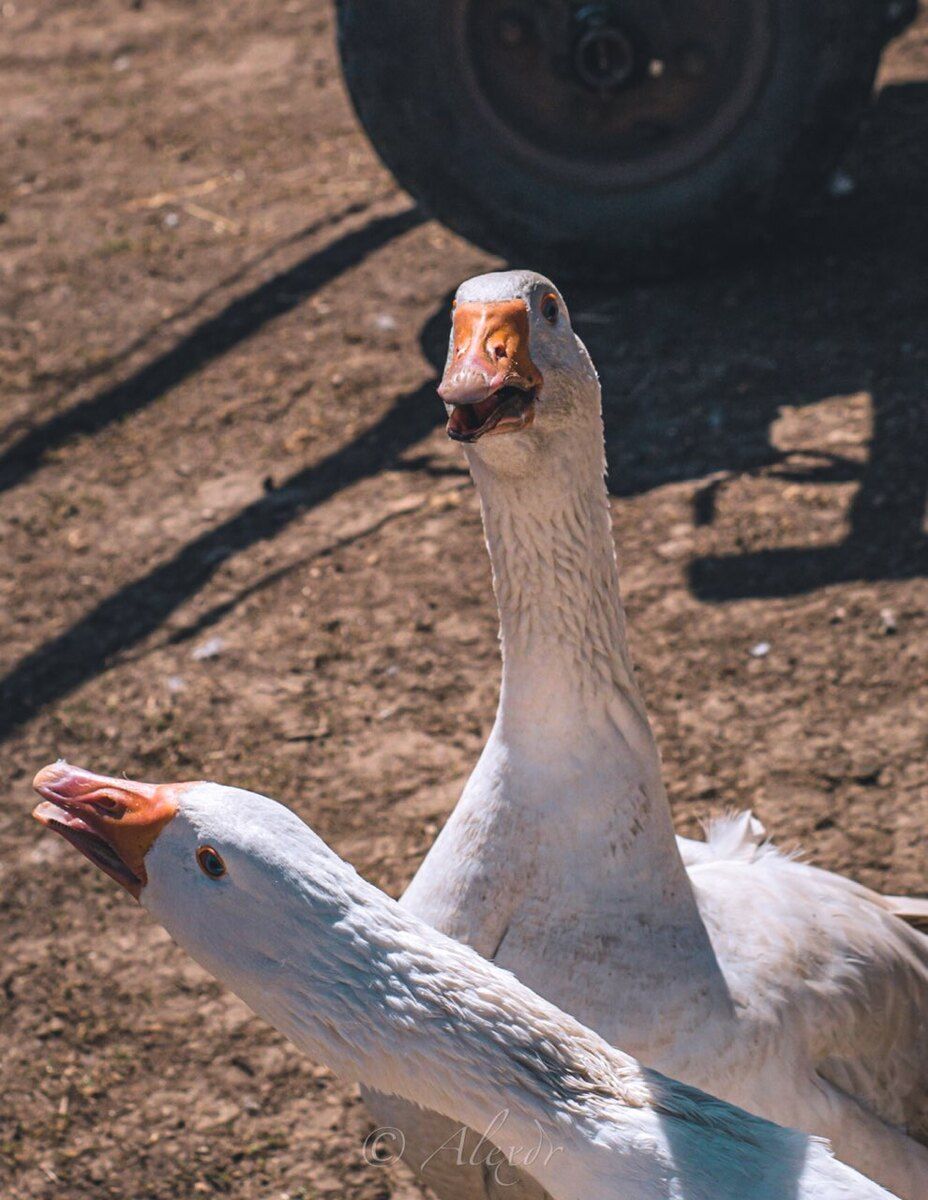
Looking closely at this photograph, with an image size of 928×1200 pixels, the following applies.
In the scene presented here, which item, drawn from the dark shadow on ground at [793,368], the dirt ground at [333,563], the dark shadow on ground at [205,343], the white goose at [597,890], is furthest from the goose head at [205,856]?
the dark shadow on ground at [205,343]

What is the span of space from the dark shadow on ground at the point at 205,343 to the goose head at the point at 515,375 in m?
3.68

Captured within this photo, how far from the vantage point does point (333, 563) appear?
509 centimetres

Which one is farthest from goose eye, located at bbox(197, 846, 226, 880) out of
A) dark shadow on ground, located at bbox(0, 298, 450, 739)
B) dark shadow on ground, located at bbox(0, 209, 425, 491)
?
dark shadow on ground, located at bbox(0, 209, 425, 491)

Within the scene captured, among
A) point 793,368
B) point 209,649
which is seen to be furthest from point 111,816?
point 793,368

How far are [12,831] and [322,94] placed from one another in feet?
17.9

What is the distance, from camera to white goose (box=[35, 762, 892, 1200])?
2.02 metres

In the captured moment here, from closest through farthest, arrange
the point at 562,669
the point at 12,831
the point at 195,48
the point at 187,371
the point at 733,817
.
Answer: the point at 562,669 → the point at 733,817 → the point at 12,831 → the point at 187,371 → the point at 195,48

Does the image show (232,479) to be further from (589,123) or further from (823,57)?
(823,57)

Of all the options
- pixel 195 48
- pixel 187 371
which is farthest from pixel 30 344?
pixel 195 48

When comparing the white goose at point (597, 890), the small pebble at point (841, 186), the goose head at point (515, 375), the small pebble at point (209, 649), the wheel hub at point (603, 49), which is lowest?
the small pebble at point (209, 649)

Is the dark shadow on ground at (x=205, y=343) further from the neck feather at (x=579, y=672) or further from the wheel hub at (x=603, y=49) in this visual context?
the neck feather at (x=579, y=672)

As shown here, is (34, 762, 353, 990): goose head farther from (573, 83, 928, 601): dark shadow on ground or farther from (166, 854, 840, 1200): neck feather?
(573, 83, 928, 601): dark shadow on ground

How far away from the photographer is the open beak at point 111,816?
221cm

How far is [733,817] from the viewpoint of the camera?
3451 millimetres
